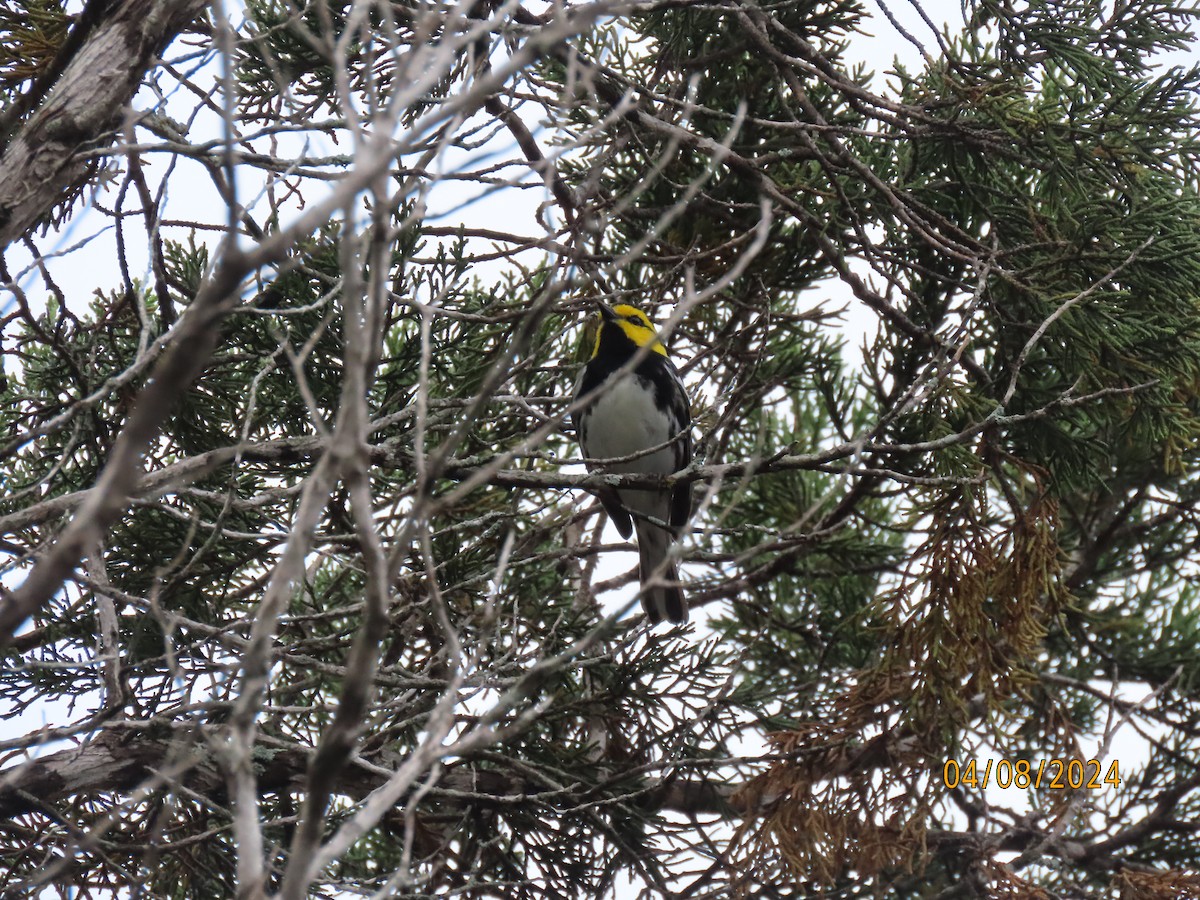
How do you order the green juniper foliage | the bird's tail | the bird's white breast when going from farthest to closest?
the bird's white breast → the bird's tail → the green juniper foliage

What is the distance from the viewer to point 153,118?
3.02 metres

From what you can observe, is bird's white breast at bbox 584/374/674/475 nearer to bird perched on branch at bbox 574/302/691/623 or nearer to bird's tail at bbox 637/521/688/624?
bird perched on branch at bbox 574/302/691/623

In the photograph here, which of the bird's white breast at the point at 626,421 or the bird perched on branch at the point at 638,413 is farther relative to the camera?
the bird's white breast at the point at 626,421

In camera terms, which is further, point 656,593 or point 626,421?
point 626,421

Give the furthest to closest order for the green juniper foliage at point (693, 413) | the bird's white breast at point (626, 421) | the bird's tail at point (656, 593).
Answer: the bird's white breast at point (626, 421) < the bird's tail at point (656, 593) < the green juniper foliage at point (693, 413)

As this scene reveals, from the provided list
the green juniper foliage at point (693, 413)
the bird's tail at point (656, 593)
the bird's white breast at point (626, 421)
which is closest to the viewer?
the green juniper foliage at point (693, 413)

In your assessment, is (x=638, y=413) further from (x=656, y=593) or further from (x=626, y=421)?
(x=656, y=593)

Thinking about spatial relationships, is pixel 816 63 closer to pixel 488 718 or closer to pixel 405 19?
pixel 405 19
